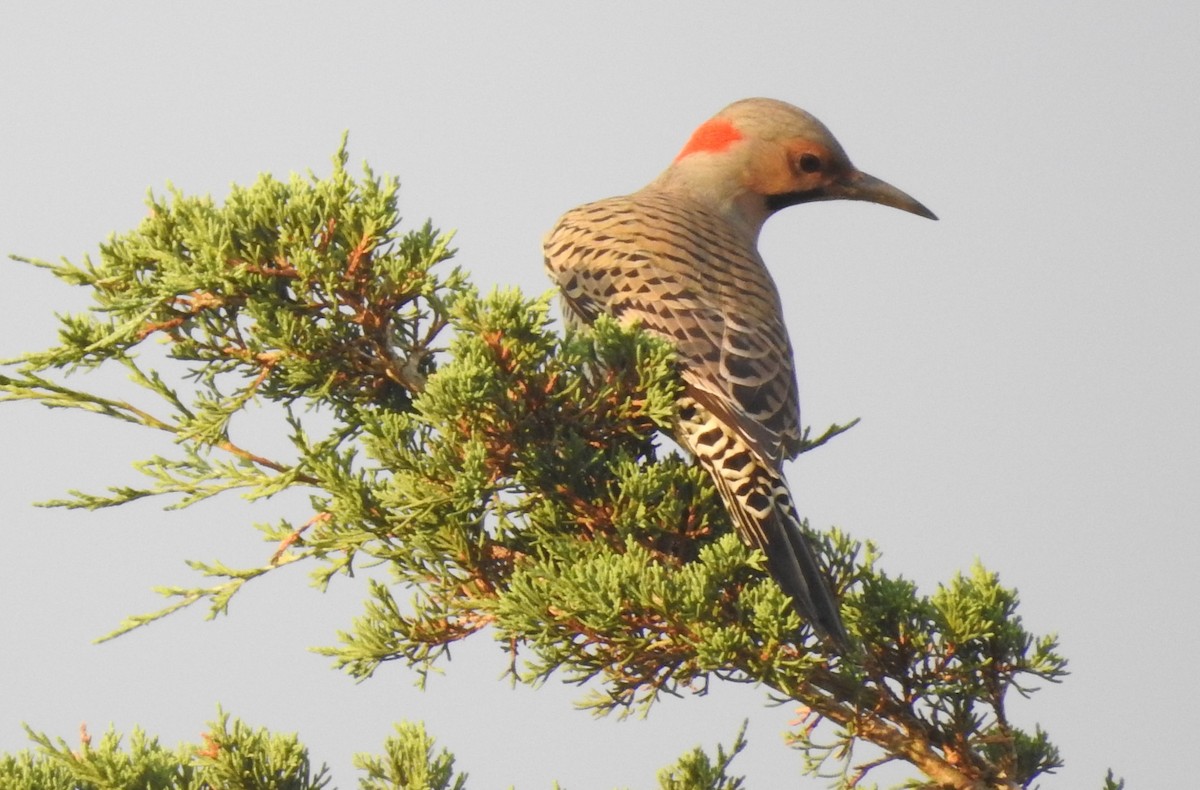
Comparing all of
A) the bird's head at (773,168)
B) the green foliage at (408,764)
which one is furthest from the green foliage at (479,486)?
the bird's head at (773,168)

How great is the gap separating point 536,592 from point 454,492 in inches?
10.2

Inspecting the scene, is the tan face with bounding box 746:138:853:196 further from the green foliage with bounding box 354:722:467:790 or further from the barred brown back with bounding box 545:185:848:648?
the green foliage with bounding box 354:722:467:790

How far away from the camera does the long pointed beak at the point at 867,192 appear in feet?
17.8

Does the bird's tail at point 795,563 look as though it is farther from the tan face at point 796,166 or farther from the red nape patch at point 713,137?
the red nape patch at point 713,137

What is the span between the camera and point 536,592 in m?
2.89

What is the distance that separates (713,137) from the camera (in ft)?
18.1

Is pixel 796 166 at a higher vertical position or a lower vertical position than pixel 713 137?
lower

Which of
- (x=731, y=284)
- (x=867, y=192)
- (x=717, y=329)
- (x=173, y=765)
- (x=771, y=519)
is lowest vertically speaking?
(x=173, y=765)

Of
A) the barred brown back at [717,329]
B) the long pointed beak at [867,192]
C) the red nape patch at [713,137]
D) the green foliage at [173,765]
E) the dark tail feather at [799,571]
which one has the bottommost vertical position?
the green foliage at [173,765]

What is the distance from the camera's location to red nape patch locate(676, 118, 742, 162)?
17.9 ft

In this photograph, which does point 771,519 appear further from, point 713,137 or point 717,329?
point 713,137

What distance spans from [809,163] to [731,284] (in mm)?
1280

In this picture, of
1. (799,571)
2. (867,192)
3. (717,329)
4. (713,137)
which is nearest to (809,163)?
(867,192)

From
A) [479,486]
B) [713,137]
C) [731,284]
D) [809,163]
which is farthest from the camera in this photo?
[713,137]
